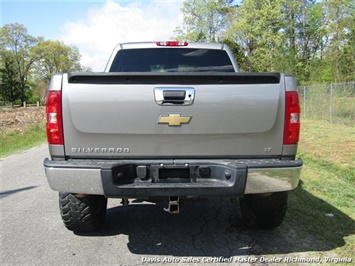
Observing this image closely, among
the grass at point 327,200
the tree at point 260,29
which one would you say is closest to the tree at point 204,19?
the tree at point 260,29

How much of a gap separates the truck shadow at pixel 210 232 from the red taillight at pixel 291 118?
3.80 feet

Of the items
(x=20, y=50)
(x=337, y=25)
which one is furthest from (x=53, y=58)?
(x=337, y=25)

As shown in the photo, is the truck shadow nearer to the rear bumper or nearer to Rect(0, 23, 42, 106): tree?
the rear bumper

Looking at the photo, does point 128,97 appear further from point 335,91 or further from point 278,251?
point 335,91

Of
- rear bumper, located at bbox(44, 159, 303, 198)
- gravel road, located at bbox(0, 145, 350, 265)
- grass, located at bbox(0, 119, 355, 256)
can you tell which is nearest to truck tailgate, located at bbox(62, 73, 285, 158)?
rear bumper, located at bbox(44, 159, 303, 198)

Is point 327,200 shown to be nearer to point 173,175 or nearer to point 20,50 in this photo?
point 173,175

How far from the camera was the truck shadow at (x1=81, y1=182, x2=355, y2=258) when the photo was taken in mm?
3430

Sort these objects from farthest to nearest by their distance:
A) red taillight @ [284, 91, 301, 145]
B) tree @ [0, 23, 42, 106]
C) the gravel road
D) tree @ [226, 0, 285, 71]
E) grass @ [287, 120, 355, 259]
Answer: tree @ [0, 23, 42, 106] < tree @ [226, 0, 285, 71] < grass @ [287, 120, 355, 259] < the gravel road < red taillight @ [284, 91, 301, 145]

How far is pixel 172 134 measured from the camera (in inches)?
118

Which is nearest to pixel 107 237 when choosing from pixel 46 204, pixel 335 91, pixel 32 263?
pixel 32 263

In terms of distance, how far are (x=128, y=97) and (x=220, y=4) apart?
145 ft

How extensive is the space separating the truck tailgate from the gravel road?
101 cm

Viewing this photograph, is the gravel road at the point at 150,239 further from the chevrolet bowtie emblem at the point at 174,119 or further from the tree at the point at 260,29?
the tree at the point at 260,29

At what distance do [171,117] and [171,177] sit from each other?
0.52 metres
